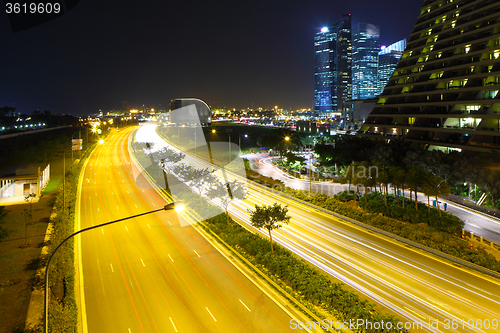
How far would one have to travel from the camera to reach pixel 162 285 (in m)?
15.5

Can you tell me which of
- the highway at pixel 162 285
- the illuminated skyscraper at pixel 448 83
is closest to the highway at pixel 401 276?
the highway at pixel 162 285

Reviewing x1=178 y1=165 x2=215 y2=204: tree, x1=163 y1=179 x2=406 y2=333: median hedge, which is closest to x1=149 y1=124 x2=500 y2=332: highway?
x1=163 y1=179 x2=406 y2=333: median hedge

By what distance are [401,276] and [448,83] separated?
4161 cm

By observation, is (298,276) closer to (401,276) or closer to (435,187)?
(401,276)

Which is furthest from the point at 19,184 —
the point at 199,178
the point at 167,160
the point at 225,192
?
the point at 225,192

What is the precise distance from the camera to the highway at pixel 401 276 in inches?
498

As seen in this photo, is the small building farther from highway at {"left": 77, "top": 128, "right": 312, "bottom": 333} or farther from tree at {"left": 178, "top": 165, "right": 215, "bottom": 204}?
tree at {"left": 178, "top": 165, "right": 215, "bottom": 204}

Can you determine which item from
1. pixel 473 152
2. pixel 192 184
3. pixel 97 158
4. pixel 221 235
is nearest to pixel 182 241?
pixel 221 235

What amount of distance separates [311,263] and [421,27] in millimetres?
Answer: 55962

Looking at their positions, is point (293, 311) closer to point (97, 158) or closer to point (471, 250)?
point (471, 250)

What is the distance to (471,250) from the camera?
1773 centimetres

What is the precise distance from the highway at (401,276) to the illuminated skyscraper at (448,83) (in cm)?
2565

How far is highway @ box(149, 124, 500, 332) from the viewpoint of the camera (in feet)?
41.5

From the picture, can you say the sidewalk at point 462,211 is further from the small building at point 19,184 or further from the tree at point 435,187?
the small building at point 19,184
